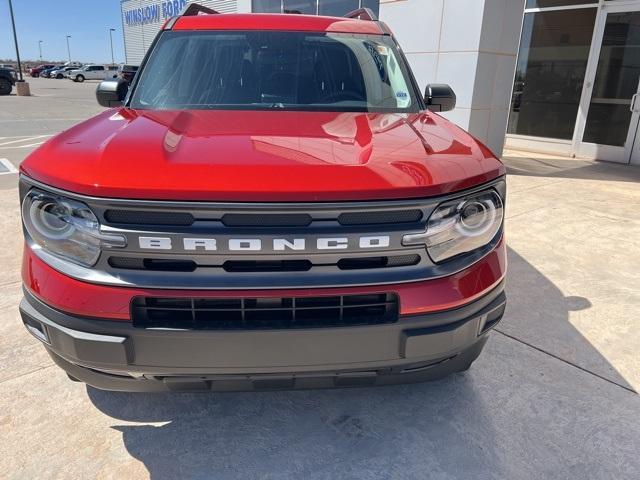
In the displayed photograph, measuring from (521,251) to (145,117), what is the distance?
3.50m

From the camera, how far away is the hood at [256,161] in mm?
1550

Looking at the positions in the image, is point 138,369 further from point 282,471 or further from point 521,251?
point 521,251

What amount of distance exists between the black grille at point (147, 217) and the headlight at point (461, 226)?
2.42 feet

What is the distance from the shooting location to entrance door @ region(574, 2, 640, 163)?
858 cm

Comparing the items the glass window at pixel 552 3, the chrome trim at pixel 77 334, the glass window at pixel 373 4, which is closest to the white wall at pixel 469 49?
the glass window at pixel 552 3

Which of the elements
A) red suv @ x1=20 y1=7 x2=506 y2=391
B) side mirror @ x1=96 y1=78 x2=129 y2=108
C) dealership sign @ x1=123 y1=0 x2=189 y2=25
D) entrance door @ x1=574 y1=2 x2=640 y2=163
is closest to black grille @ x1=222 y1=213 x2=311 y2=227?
red suv @ x1=20 y1=7 x2=506 y2=391

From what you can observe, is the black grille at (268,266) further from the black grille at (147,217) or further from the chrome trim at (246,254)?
the black grille at (147,217)

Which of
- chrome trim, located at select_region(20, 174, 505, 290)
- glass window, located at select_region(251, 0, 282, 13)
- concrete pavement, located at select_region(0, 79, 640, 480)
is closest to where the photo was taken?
chrome trim, located at select_region(20, 174, 505, 290)

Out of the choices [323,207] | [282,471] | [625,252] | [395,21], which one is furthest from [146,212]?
[395,21]

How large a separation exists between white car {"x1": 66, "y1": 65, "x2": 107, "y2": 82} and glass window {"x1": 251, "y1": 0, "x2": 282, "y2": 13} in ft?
134

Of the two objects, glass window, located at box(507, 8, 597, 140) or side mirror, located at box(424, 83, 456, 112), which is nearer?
side mirror, located at box(424, 83, 456, 112)

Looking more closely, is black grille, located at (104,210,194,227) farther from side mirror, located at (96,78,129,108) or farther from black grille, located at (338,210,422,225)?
side mirror, located at (96,78,129,108)

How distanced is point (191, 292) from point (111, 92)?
7.36ft

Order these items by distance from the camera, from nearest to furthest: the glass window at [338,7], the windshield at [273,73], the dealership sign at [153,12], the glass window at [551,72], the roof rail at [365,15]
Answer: the windshield at [273,73], the roof rail at [365,15], the glass window at [551,72], the glass window at [338,7], the dealership sign at [153,12]
